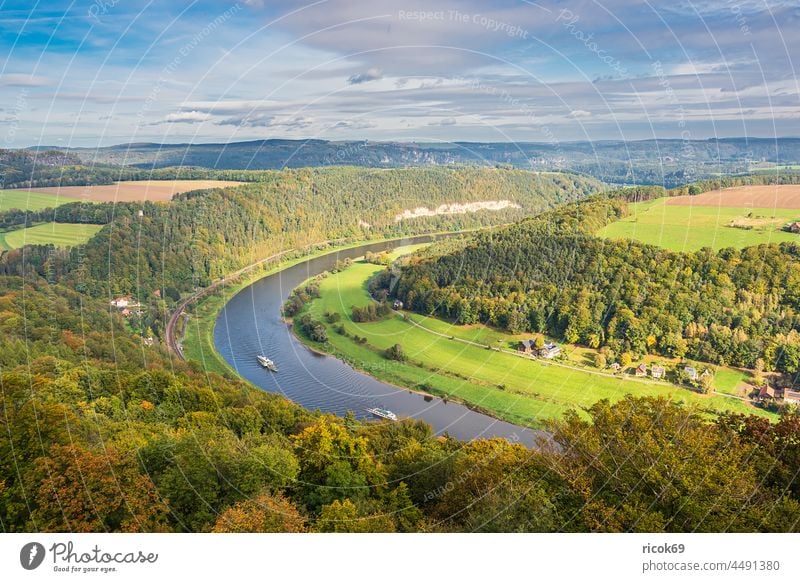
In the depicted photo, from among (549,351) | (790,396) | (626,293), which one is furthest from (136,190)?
(790,396)

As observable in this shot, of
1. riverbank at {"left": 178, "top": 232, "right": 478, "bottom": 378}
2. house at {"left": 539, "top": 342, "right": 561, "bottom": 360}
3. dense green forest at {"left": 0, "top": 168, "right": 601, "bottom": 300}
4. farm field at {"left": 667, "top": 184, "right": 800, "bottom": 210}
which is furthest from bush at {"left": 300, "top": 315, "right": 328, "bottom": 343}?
farm field at {"left": 667, "top": 184, "right": 800, "bottom": 210}

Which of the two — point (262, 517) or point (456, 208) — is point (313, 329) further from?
point (262, 517)

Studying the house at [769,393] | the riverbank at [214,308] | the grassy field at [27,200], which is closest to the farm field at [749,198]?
the house at [769,393]

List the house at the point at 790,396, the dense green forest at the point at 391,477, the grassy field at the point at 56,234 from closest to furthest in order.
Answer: the dense green forest at the point at 391,477
the house at the point at 790,396
the grassy field at the point at 56,234

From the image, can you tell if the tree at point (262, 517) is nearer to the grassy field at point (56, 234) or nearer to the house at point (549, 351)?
the house at point (549, 351)

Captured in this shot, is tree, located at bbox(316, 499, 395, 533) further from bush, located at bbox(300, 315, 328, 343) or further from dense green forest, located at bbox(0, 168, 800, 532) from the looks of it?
bush, located at bbox(300, 315, 328, 343)

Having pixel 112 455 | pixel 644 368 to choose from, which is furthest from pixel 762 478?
pixel 644 368
